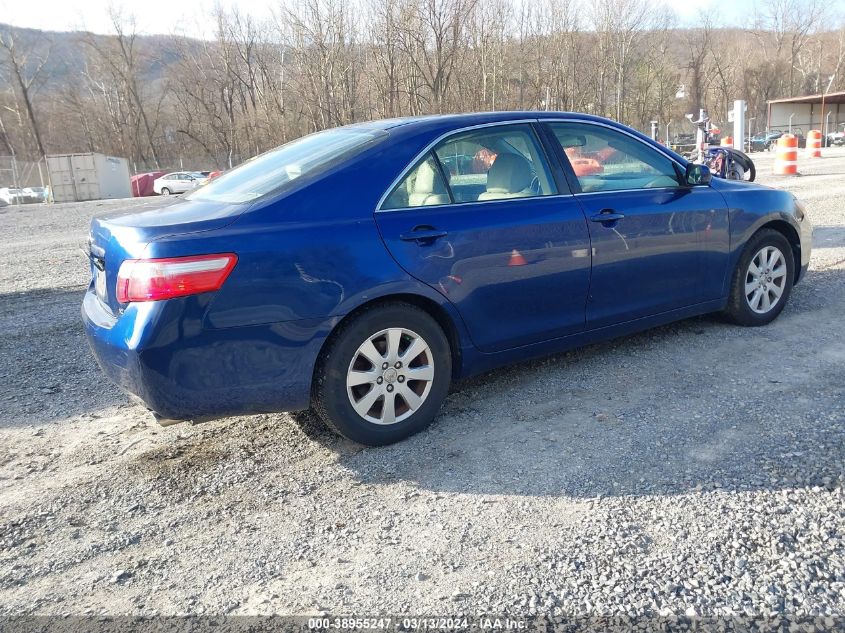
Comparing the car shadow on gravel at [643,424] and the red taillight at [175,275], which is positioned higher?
the red taillight at [175,275]

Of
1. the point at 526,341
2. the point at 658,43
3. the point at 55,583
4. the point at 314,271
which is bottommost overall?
the point at 55,583

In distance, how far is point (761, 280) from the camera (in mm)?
5066

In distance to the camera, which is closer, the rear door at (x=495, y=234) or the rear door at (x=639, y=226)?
the rear door at (x=495, y=234)

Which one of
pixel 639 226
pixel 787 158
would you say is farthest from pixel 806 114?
pixel 639 226

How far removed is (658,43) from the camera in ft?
238

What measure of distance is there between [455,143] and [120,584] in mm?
2697

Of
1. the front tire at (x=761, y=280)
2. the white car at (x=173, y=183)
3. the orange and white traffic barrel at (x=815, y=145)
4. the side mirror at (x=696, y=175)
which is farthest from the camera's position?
the white car at (x=173, y=183)

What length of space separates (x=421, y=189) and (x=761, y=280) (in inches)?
116

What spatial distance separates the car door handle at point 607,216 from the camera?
409 centimetres

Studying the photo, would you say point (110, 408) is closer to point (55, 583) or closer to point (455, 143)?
point (55, 583)

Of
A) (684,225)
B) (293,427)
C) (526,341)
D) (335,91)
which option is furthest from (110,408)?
(335,91)

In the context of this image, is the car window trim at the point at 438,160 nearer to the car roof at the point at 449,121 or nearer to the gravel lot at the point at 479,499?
the car roof at the point at 449,121

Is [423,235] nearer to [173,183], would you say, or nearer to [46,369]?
[46,369]

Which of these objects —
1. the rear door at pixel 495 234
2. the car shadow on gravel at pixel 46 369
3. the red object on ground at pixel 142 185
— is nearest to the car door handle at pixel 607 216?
the rear door at pixel 495 234
